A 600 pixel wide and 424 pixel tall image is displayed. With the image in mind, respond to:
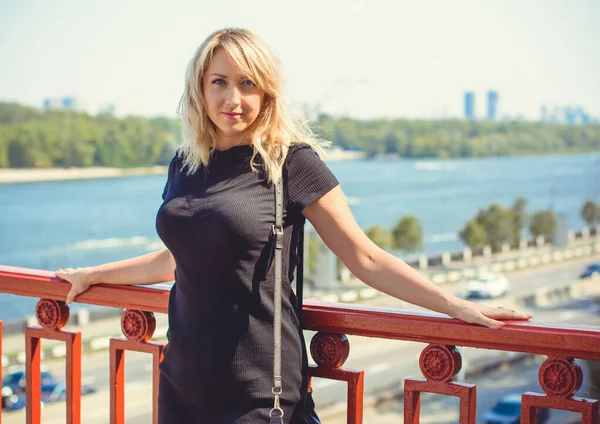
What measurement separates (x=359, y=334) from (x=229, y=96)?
579 millimetres

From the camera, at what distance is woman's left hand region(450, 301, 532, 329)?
1569 millimetres

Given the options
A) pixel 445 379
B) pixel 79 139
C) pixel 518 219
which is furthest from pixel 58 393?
pixel 518 219

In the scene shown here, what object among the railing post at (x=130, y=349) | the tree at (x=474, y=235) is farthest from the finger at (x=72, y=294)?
the tree at (x=474, y=235)

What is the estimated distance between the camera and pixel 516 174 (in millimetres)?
112688

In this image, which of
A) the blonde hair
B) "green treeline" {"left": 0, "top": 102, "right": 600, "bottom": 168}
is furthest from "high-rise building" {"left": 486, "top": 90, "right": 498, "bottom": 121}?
the blonde hair

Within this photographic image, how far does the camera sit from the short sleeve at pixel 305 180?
66.1 inches

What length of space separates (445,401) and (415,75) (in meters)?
65.8

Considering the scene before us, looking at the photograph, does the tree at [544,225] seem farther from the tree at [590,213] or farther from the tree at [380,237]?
the tree at [380,237]

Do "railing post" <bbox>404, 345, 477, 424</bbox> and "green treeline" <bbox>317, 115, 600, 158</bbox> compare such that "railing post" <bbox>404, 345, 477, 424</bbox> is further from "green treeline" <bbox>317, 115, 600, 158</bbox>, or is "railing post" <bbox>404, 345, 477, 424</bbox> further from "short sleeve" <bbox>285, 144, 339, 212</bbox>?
"green treeline" <bbox>317, 115, 600, 158</bbox>

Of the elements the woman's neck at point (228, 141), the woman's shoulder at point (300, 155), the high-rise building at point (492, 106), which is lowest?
the woman's shoulder at point (300, 155)

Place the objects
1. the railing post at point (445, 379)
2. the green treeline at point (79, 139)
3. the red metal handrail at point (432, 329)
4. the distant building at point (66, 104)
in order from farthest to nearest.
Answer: the distant building at point (66, 104) < the green treeline at point (79, 139) < the railing post at point (445, 379) < the red metal handrail at point (432, 329)

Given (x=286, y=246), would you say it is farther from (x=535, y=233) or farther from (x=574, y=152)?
(x=574, y=152)

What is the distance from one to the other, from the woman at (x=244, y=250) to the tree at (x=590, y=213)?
83886 millimetres

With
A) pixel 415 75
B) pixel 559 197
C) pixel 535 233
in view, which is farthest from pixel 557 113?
pixel 535 233
